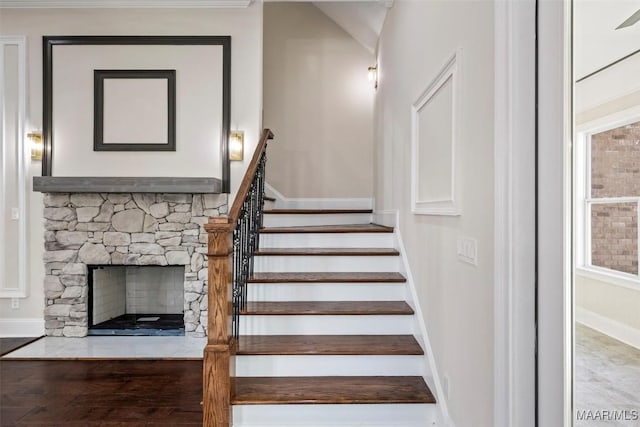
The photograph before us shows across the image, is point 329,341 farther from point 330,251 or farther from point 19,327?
point 19,327

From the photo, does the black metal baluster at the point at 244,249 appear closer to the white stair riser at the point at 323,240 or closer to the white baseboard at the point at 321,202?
the white stair riser at the point at 323,240

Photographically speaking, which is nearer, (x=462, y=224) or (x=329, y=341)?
(x=462, y=224)

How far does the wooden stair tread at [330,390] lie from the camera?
2.27 m

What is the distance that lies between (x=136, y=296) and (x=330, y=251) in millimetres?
2646

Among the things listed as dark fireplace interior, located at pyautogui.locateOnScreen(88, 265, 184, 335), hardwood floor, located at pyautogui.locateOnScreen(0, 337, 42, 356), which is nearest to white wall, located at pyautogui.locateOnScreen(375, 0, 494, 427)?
dark fireplace interior, located at pyautogui.locateOnScreen(88, 265, 184, 335)

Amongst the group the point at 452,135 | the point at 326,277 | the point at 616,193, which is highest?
→ the point at 452,135

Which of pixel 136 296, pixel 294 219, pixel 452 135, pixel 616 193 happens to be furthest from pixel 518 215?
pixel 136 296

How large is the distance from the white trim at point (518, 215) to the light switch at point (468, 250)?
0.90 ft

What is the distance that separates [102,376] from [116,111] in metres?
2.61

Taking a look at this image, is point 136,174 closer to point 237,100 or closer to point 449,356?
point 237,100

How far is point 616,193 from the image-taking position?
1.13m

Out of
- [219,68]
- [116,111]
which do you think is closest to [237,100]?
[219,68]

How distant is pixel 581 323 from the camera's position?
1255 millimetres

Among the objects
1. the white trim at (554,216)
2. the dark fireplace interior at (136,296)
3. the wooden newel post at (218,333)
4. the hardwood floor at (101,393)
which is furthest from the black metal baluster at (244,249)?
the white trim at (554,216)
